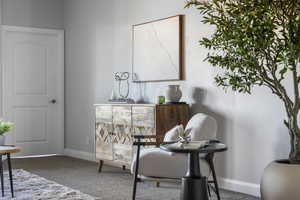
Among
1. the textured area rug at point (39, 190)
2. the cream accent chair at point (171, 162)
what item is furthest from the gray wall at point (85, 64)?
the cream accent chair at point (171, 162)

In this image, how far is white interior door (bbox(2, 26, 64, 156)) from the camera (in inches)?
292

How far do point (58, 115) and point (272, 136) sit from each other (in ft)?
14.7

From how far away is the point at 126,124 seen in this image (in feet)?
18.3

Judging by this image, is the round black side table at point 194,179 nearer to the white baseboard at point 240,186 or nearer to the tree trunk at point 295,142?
the tree trunk at point 295,142

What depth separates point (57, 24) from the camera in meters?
7.89

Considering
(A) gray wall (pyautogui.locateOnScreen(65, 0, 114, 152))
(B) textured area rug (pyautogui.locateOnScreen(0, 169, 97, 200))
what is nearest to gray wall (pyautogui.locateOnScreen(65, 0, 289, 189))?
(A) gray wall (pyautogui.locateOnScreen(65, 0, 114, 152))

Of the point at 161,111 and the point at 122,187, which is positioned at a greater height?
the point at 161,111

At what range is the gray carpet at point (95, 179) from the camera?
454 cm

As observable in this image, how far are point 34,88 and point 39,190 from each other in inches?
130

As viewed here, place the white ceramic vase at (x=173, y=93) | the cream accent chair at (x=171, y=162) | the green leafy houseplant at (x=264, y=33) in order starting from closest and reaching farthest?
1. the green leafy houseplant at (x=264, y=33)
2. the cream accent chair at (x=171, y=162)
3. the white ceramic vase at (x=173, y=93)

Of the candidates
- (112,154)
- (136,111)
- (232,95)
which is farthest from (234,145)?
(112,154)

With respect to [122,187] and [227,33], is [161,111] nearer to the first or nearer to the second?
[122,187]

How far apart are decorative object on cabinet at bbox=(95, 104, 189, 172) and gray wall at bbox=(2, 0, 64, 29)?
91.6 inches

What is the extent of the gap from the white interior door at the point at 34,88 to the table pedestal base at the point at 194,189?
15.4ft
